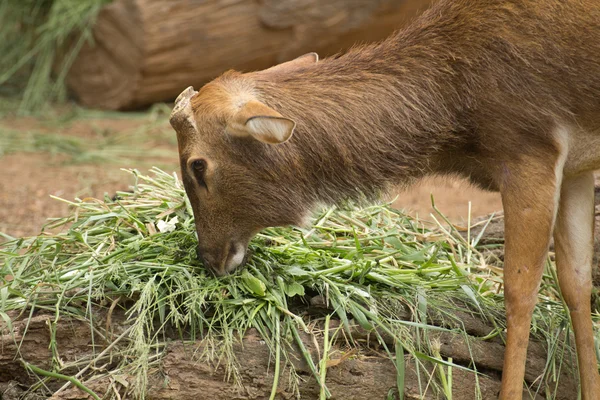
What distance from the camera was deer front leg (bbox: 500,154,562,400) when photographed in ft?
12.7

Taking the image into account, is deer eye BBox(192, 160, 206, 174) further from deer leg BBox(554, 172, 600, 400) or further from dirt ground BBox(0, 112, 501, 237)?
dirt ground BBox(0, 112, 501, 237)

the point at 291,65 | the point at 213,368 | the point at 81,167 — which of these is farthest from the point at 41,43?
the point at 213,368

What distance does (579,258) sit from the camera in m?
4.34

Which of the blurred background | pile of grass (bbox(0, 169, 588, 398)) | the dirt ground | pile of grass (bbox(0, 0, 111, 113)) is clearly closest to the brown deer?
pile of grass (bbox(0, 169, 588, 398))

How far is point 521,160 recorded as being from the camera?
390 centimetres

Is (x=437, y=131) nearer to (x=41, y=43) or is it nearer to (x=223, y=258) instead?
(x=223, y=258)

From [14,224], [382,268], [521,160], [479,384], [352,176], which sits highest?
[521,160]

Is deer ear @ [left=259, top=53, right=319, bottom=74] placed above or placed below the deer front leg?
above

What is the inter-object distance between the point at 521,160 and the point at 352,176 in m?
0.80

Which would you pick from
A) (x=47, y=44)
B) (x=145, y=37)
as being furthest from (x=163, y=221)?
(x=47, y=44)

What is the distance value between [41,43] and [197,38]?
2.04m

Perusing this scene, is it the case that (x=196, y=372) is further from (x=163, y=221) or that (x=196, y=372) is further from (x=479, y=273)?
(x=479, y=273)

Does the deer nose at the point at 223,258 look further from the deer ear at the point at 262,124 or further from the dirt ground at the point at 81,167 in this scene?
the dirt ground at the point at 81,167

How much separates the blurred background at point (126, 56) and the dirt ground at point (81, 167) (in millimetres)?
21
